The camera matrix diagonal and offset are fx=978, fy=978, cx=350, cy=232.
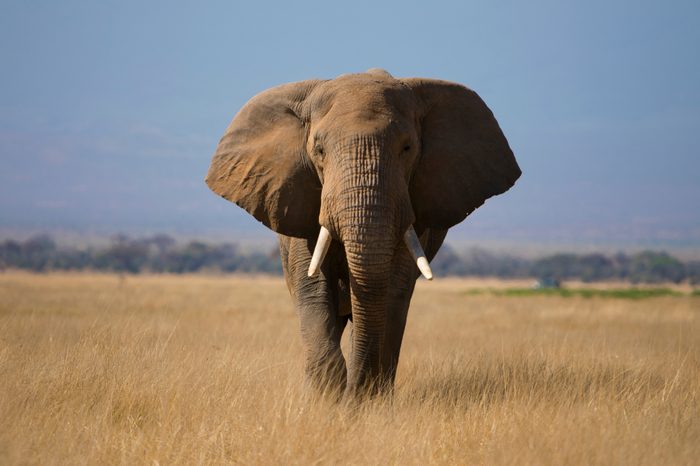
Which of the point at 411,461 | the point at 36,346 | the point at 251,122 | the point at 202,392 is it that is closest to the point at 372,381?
the point at 202,392

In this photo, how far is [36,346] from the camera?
9438 millimetres

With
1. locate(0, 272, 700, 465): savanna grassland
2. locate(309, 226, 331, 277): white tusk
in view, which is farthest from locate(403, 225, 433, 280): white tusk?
locate(0, 272, 700, 465): savanna grassland

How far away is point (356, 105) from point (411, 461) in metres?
2.64

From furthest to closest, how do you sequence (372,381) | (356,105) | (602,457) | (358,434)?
(372,381) < (356,105) < (358,434) < (602,457)

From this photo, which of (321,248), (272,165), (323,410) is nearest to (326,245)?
(321,248)

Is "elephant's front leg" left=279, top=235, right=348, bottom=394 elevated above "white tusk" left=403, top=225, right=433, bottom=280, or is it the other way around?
"white tusk" left=403, top=225, right=433, bottom=280

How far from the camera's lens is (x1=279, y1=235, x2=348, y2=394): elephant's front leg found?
25.7 ft

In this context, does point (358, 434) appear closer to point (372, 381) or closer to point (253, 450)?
point (253, 450)

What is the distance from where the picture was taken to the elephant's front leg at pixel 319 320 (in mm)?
7832

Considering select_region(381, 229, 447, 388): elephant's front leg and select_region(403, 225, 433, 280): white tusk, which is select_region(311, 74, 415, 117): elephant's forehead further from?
select_region(381, 229, 447, 388): elephant's front leg

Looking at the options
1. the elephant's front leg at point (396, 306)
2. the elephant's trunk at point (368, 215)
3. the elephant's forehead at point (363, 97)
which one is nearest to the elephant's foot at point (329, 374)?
the elephant's front leg at point (396, 306)

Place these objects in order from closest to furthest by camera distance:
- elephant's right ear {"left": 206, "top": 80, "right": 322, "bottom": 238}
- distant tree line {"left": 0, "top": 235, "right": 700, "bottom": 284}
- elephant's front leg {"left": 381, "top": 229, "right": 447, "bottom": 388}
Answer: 1. elephant's right ear {"left": 206, "top": 80, "right": 322, "bottom": 238}
2. elephant's front leg {"left": 381, "top": 229, "right": 447, "bottom": 388}
3. distant tree line {"left": 0, "top": 235, "right": 700, "bottom": 284}

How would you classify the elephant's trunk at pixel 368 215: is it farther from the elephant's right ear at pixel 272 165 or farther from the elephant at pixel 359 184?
the elephant's right ear at pixel 272 165

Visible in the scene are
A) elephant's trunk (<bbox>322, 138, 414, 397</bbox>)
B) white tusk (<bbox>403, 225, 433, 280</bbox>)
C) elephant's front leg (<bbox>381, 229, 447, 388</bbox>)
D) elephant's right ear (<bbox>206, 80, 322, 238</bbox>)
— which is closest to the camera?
elephant's trunk (<bbox>322, 138, 414, 397</bbox>)
